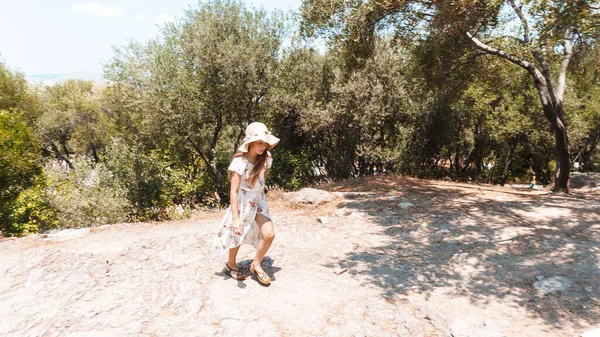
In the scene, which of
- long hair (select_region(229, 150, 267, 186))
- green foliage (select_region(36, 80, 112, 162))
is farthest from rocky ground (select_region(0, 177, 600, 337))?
green foliage (select_region(36, 80, 112, 162))

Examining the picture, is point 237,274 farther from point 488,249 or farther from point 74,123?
point 74,123

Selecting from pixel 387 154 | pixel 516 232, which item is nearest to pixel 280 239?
pixel 516 232

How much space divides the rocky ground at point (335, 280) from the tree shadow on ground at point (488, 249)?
28mm

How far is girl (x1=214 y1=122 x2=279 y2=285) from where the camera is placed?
4.11 metres

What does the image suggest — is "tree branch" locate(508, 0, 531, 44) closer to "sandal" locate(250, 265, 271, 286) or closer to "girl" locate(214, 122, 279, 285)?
"girl" locate(214, 122, 279, 285)

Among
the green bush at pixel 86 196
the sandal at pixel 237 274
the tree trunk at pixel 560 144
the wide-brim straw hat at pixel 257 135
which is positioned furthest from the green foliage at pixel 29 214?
the tree trunk at pixel 560 144

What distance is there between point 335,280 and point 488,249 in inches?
116

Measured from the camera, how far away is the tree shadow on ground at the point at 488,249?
4.23 metres

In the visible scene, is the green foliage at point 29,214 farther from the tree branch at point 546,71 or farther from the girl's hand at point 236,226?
the tree branch at point 546,71

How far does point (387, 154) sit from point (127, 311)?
13634mm

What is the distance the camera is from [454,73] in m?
11.4

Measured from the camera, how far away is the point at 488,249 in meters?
5.58

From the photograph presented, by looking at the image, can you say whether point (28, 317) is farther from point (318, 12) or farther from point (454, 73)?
point (454, 73)

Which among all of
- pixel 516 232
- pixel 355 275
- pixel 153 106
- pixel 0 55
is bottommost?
pixel 355 275
